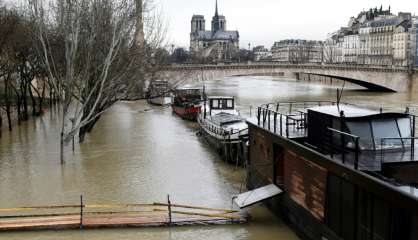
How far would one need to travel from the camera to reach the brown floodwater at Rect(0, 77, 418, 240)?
16.1m

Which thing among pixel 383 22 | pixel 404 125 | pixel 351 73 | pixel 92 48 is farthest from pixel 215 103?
pixel 383 22

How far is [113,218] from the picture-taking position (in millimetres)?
16891

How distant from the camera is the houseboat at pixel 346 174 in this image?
10.8 m

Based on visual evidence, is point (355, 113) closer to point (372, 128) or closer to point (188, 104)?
point (372, 128)

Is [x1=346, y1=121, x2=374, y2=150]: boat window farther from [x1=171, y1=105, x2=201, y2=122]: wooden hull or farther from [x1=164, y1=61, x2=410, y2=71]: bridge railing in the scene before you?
[x1=164, y1=61, x2=410, y2=71]: bridge railing

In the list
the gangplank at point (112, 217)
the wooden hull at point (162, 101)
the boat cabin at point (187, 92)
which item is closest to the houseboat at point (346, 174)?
the gangplank at point (112, 217)

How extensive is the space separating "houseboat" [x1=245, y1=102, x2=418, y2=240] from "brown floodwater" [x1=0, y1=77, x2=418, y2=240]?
1480mm

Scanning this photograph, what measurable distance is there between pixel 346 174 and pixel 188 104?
36.9 m

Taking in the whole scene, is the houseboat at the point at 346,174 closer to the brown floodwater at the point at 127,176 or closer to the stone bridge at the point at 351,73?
the brown floodwater at the point at 127,176

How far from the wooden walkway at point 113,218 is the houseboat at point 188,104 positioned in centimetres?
2662

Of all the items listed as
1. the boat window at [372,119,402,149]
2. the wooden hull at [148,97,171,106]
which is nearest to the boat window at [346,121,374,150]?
the boat window at [372,119,402,149]

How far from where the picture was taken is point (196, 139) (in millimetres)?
34938

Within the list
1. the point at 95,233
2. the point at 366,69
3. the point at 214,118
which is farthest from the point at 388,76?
the point at 95,233

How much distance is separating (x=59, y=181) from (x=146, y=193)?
4384 mm
